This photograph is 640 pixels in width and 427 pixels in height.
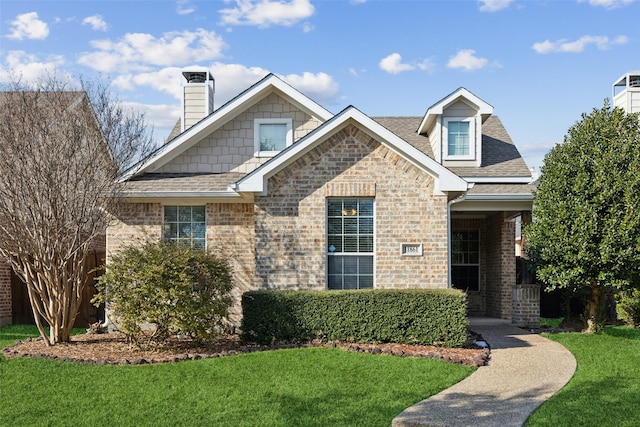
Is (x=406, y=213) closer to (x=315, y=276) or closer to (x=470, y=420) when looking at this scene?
(x=315, y=276)

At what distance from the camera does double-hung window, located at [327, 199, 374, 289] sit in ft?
43.1

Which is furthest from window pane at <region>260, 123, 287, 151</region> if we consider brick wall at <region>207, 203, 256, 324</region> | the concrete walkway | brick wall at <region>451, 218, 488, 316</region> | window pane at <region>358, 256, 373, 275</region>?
the concrete walkway

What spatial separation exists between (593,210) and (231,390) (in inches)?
353

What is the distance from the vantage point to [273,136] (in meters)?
15.8

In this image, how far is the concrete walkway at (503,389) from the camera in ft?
24.6

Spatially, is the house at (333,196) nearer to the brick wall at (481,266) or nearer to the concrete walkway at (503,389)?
the brick wall at (481,266)

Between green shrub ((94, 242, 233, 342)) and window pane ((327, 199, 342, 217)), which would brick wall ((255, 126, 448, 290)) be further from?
green shrub ((94, 242, 233, 342))

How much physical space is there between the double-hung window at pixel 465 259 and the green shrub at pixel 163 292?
9142 millimetres

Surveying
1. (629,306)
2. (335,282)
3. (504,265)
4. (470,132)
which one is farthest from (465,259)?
(335,282)

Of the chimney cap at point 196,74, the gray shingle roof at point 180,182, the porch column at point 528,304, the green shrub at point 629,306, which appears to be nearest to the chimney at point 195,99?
the chimney cap at point 196,74

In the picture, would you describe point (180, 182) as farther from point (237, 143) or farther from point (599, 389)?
point (599, 389)

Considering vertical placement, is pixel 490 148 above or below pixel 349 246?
above

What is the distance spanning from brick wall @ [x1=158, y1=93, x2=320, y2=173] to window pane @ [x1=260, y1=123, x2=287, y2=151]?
24 centimetres

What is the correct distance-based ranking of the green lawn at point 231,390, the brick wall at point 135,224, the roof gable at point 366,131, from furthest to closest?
the brick wall at point 135,224
the roof gable at point 366,131
the green lawn at point 231,390
